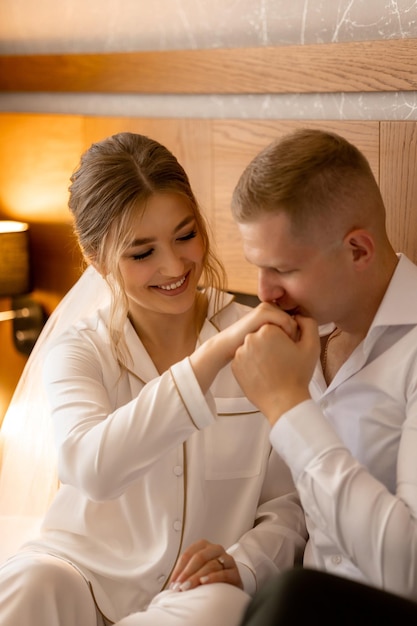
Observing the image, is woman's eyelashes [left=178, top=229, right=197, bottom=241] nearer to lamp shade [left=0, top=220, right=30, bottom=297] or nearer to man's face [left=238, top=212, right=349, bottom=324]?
man's face [left=238, top=212, right=349, bottom=324]

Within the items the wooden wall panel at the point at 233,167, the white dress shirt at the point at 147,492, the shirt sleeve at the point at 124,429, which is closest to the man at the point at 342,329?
the shirt sleeve at the point at 124,429

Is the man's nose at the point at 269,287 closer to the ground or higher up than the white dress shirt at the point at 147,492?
higher up

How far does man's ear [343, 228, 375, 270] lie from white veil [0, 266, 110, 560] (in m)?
0.94

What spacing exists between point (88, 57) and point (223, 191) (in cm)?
73

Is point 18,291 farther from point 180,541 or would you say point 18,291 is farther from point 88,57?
point 180,541

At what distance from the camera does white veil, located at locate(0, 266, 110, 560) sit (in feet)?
7.21

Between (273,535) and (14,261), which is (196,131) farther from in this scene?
(273,535)

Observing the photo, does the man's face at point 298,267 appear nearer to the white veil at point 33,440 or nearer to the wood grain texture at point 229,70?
the wood grain texture at point 229,70

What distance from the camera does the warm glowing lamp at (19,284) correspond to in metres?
3.08

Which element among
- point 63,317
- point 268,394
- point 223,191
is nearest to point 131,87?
point 223,191

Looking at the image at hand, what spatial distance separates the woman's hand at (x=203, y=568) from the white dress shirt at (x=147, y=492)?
55 millimetres

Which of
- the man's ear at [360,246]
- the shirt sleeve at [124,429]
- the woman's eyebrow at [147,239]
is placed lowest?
the shirt sleeve at [124,429]

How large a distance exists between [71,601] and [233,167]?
1.17 m

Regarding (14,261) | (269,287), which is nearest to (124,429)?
(269,287)
